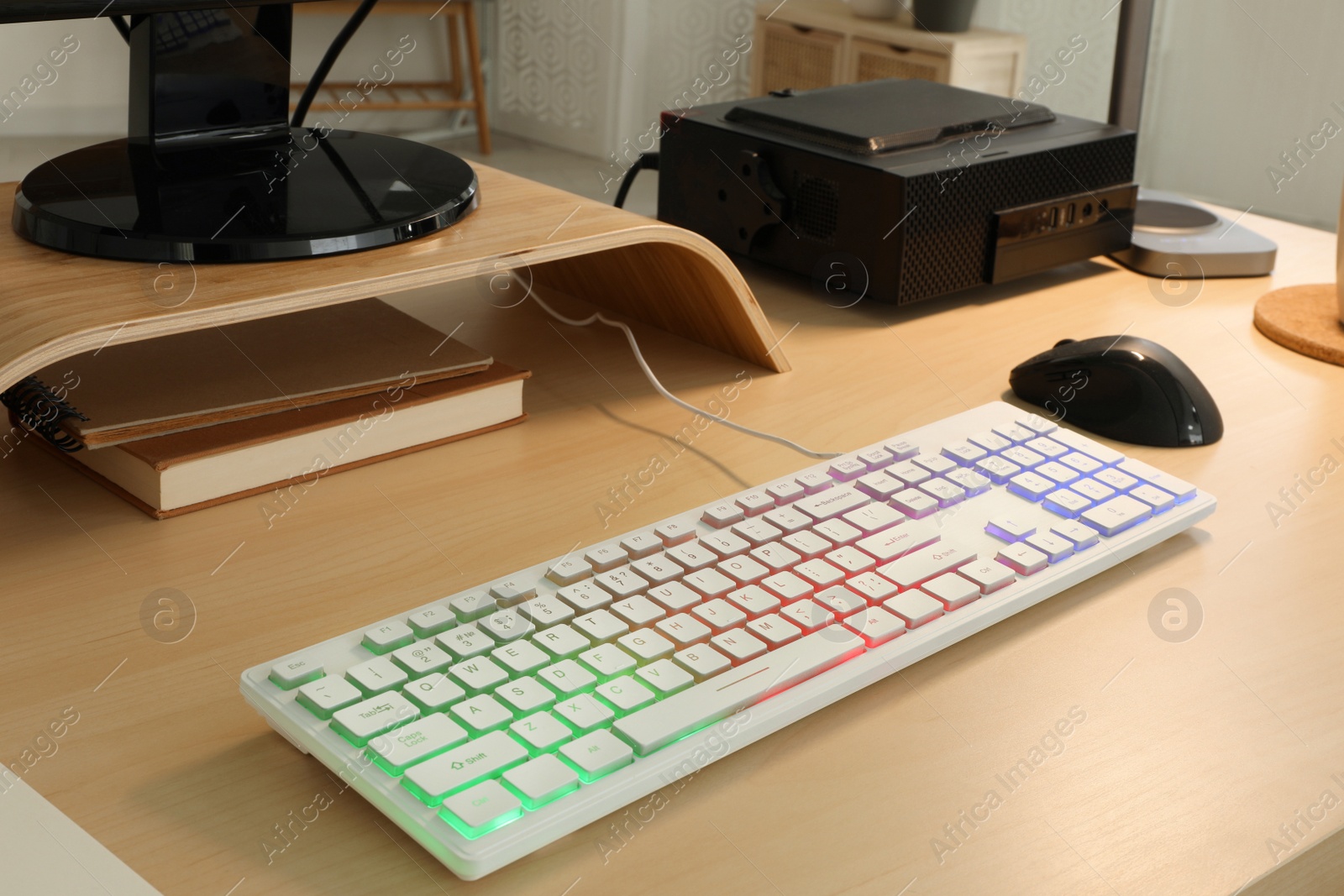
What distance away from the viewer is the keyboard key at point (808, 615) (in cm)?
52

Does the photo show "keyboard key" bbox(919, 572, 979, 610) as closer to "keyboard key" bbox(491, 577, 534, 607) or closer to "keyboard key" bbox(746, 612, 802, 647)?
"keyboard key" bbox(746, 612, 802, 647)

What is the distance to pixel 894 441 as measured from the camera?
70 centimetres

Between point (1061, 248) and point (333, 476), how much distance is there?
680 mm

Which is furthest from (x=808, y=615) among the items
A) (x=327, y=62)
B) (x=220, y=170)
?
(x=327, y=62)

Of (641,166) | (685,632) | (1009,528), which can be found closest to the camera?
(685,632)

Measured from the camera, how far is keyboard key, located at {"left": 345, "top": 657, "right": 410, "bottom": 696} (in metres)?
0.47

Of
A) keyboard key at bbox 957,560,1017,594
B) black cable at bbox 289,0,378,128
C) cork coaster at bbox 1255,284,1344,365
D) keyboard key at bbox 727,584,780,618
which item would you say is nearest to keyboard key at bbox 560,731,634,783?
keyboard key at bbox 727,584,780,618

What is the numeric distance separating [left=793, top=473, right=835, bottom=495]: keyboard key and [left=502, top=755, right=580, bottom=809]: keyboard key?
0.26 meters

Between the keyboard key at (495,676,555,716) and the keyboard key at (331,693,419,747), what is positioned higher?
the keyboard key at (495,676,555,716)

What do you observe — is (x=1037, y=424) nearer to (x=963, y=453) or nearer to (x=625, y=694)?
(x=963, y=453)

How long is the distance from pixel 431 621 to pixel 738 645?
132mm

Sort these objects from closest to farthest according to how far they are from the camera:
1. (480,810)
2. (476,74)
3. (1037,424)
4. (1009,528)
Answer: (480,810) → (1009,528) → (1037,424) → (476,74)

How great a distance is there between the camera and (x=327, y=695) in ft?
1.51

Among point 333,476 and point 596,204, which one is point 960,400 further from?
point 333,476
